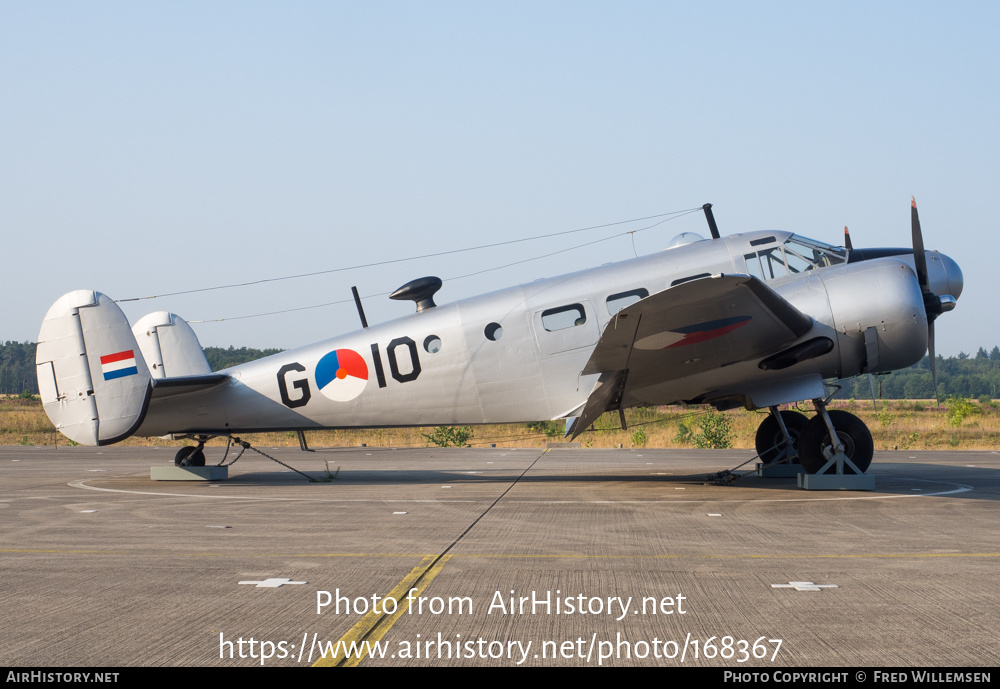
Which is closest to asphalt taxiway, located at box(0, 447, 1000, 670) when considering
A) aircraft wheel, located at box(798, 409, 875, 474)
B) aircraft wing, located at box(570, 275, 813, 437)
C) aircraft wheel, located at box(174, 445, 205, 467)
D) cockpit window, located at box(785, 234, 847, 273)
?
aircraft wheel, located at box(798, 409, 875, 474)

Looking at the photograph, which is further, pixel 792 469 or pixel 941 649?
pixel 792 469

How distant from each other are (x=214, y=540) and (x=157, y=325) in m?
11.3

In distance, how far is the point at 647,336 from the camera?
12539mm

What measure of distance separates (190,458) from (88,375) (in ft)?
9.62

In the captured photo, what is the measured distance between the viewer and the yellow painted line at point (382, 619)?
4.52 metres

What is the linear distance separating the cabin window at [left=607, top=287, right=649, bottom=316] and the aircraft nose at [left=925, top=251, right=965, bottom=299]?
522 centimetres

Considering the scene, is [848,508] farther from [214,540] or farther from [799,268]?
[214,540]

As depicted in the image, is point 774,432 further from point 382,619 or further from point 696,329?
Result: point 382,619

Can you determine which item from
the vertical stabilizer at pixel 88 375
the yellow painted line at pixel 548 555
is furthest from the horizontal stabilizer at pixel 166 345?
the yellow painted line at pixel 548 555

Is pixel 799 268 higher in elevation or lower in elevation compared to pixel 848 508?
higher

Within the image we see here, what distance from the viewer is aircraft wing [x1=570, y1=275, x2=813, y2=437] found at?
1153 cm

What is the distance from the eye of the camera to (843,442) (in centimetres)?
1409

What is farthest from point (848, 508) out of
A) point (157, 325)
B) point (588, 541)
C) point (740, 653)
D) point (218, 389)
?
point (157, 325)
